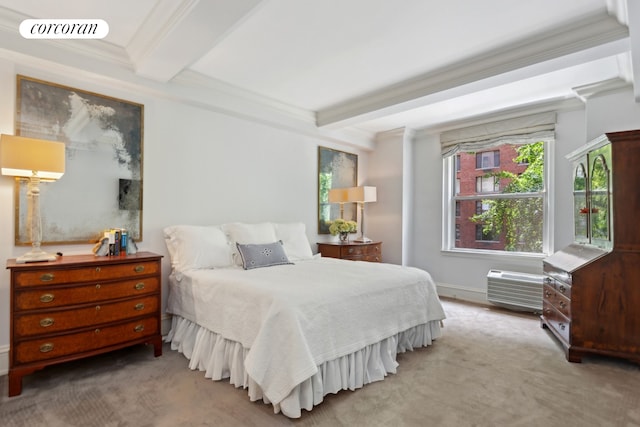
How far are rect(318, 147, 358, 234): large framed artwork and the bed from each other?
4.59 feet

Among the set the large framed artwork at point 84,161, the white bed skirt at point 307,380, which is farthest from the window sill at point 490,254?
the large framed artwork at point 84,161

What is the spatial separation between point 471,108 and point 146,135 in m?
3.75

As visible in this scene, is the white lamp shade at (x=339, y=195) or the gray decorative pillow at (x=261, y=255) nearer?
the gray decorative pillow at (x=261, y=255)

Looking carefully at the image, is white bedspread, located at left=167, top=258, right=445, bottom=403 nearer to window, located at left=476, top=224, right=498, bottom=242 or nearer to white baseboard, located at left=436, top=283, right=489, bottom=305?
white baseboard, located at left=436, top=283, right=489, bottom=305

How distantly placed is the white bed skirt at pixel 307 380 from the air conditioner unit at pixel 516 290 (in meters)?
1.86

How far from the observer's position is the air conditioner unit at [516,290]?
3911mm

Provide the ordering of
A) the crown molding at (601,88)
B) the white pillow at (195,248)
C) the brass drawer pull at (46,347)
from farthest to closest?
1. the crown molding at (601,88)
2. the white pillow at (195,248)
3. the brass drawer pull at (46,347)

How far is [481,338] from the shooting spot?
3209 millimetres

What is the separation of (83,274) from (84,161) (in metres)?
1.03

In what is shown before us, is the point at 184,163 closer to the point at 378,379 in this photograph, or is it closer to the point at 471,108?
the point at 378,379

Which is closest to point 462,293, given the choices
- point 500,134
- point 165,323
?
point 500,134

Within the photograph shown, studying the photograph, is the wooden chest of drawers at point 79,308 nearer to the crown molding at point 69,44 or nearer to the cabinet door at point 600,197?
the crown molding at point 69,44

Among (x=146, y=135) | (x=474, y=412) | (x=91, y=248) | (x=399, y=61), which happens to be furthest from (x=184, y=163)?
(x=474, y=412)

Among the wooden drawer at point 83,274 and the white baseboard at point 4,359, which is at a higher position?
the wooden drawer at point 83,274
